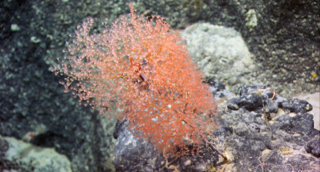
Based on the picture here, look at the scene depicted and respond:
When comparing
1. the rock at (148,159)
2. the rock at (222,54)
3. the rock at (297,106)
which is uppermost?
the rock at (222,54)

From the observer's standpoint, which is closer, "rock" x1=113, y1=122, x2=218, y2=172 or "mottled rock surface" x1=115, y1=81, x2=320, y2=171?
"mottled rock surface" x1=115, y1=81, x2=320, y2=171

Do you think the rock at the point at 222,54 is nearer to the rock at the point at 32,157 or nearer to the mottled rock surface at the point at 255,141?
the mottled rock surface at the point at 255,141

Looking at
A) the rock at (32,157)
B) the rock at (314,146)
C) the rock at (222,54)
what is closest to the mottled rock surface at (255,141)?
the rock at (314,146)

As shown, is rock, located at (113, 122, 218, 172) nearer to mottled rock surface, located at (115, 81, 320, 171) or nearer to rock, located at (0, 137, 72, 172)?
mottled rock surface, located at (115, 81, 320, 171)

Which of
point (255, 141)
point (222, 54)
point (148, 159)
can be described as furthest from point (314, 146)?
point (222, 54)

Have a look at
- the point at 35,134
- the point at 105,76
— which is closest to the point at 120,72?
the point at 105,76

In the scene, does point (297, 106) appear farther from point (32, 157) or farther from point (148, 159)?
point (32, 157)

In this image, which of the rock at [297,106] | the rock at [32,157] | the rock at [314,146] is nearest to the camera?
the rock at [314,146]

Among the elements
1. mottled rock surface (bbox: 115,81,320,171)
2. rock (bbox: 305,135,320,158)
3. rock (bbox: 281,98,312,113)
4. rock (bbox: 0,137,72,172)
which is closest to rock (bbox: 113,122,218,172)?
mottled rock surface (bbox: 115,81,320,171)

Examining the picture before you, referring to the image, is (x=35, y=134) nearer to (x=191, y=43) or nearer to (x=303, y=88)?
(x=191, y=43)
